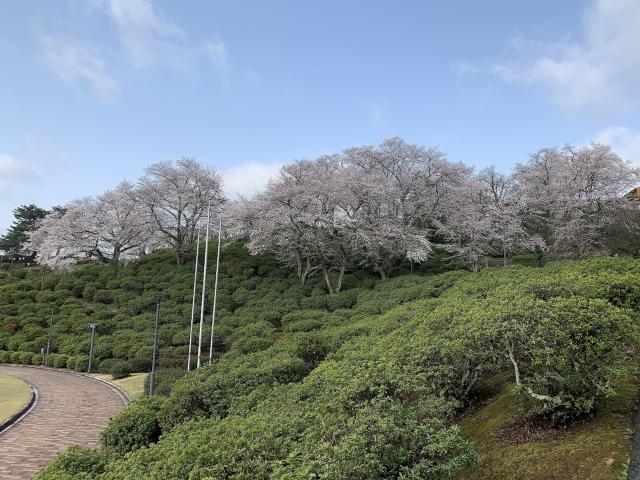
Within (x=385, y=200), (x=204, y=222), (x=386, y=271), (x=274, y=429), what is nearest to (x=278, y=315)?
(x=386, y=271)

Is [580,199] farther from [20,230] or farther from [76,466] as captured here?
[20,230]

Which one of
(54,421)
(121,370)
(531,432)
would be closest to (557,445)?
(531,432)

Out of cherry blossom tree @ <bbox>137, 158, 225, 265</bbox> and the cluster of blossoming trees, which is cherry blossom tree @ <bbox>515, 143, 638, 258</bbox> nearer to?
the cluster of blossoming trees

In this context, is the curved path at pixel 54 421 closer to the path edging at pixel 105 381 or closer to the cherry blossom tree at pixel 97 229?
the path edging at pixel 105 381

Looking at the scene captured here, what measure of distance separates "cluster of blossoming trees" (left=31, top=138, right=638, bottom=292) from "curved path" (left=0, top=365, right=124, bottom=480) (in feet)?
39.5

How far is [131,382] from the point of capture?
1908cm

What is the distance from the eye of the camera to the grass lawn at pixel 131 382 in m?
17.0

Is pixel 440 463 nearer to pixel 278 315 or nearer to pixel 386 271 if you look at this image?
pixel 278 315

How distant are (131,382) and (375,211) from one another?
16524 millimetres

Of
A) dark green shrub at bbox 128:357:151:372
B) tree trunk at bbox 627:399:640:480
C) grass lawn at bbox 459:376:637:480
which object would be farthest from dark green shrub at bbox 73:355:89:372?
tree trunk at bbox 627:399:640:480

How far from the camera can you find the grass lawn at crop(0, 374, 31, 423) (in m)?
13.5

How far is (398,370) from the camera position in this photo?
5.97 metres

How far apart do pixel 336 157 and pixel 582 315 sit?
94.6ft

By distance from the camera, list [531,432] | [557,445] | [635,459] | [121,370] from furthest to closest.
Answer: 1. [121,370]
2. [531,432]
3. [557,445]
4. [635,459]
